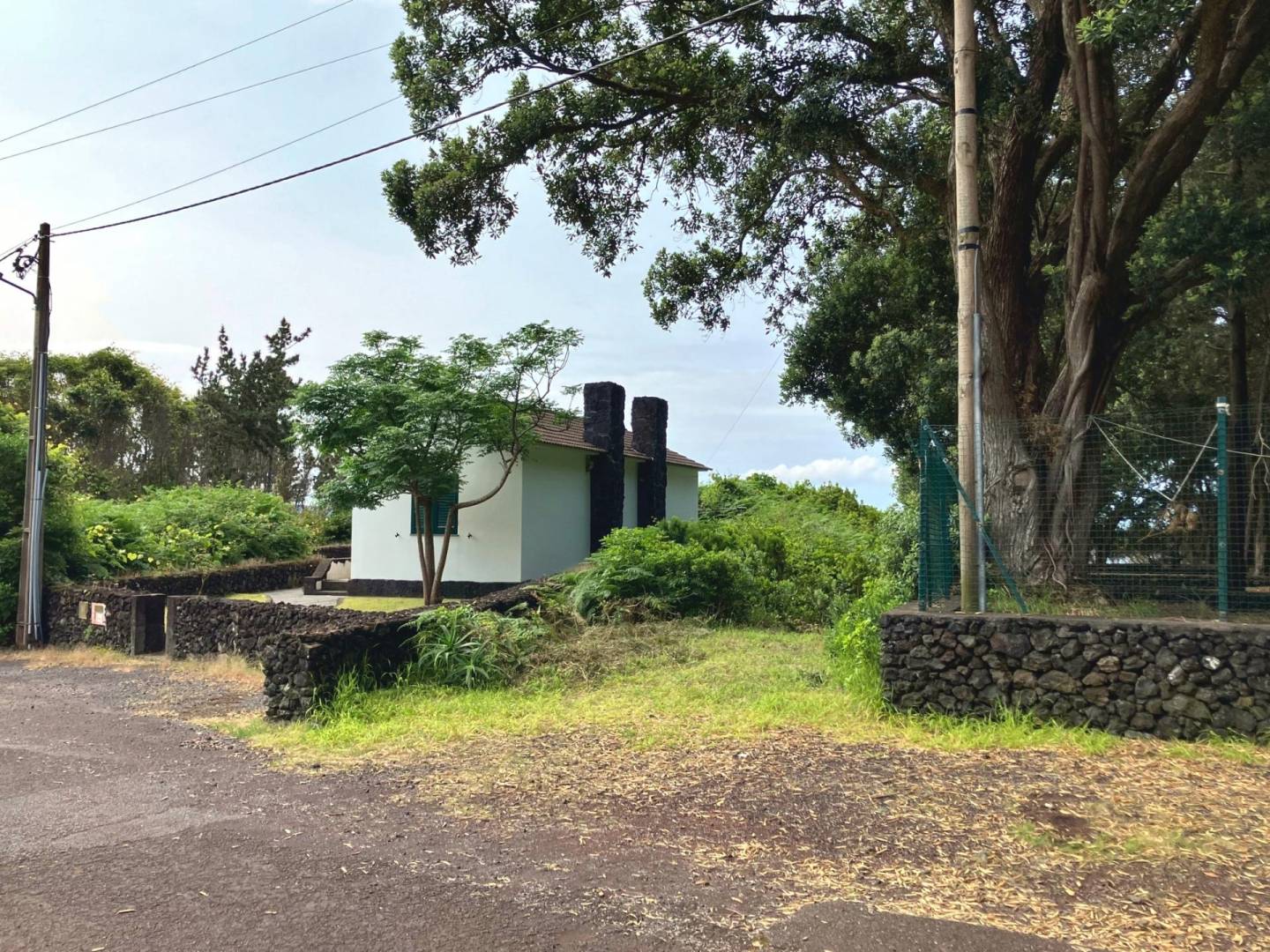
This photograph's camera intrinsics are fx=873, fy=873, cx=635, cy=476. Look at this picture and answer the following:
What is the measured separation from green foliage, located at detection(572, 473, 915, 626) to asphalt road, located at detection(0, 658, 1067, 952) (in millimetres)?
6585

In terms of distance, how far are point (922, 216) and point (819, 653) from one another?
24.1 ft

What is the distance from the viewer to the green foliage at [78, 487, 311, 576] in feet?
61.2

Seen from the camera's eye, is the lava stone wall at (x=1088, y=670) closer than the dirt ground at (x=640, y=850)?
No

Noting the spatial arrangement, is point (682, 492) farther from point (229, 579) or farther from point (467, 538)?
point (229, 579)

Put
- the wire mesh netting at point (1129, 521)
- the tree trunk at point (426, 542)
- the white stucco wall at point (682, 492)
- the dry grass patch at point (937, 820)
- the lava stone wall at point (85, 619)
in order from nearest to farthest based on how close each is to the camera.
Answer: the dry grass patch at point (937, 820)
the wire mesh netting at point (1129, 521)
the lava stone wall at point (85, 619)
the tree trunk at point (426, 542)
the white stucco wall at point (682, 492)

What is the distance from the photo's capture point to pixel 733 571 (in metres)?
14.7

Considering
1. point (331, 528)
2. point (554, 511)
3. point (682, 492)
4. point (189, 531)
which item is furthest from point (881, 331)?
point (331, 528)

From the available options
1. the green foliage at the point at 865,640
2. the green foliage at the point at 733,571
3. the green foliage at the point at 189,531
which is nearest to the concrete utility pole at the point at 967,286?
the green foliage at the point at 865,640

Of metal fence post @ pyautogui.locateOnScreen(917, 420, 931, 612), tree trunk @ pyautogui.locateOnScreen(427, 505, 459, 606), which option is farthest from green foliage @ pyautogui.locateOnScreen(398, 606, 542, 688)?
tree trunk @ pyautogui.locateOnScreen(427, 505, 459, 606)

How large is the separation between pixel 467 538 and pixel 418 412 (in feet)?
A: 12.8

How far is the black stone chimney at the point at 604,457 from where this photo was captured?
66.2ft

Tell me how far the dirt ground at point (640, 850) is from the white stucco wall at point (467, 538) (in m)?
10.7

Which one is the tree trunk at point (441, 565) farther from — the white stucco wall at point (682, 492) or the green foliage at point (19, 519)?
the white stucco wall at point (682, 492)

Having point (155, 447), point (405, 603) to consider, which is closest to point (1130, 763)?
point (405, 603)
